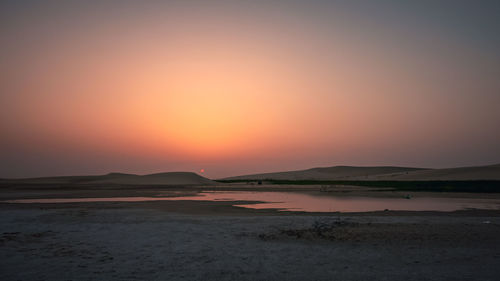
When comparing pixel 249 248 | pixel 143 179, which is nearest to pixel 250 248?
pixel 249 248

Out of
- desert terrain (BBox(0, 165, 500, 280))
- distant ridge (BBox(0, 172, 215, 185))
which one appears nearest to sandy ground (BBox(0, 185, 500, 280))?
desert terrain (BBox(0, 165, 500, 280))

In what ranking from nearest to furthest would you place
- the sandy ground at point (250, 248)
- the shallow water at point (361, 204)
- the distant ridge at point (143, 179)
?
the sandy ground at point (250, 248) < the shallow water at point (361, 204) < the distant ridge at point (143, 179)

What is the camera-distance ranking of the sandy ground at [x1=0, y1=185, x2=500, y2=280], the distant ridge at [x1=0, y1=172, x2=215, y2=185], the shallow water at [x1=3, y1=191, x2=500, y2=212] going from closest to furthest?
1. the sandy ground at [x1=0, y1=185, x2=500, y2=280]
2. the shallow water at [x1=3, y1=191, x2=500, y2=212]
3. the distant ridge at [x1=0, y1=172, x2=215, y2=185]

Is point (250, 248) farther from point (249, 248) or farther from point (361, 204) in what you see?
point (361, 204)

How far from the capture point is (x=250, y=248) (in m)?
11.0

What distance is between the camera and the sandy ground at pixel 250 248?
836 centimetres

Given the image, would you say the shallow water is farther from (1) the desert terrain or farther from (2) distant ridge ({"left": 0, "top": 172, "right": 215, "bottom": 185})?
(2) distant ridge ({"left": 0, "top": 172, "right": 215, "bottom": 185})

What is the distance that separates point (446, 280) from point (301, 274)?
10.2 feet

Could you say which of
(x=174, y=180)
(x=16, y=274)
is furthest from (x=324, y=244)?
(x=174, y=180)

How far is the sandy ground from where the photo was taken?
8.36 m

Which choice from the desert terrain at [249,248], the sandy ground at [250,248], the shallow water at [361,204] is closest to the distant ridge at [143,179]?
the shallow water at [361,204]

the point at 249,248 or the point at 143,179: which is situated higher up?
the point at 143,179

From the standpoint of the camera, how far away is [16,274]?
8141 mm

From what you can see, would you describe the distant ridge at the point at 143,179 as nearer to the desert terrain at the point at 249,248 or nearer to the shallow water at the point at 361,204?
the shallow water at the point at 361,204
